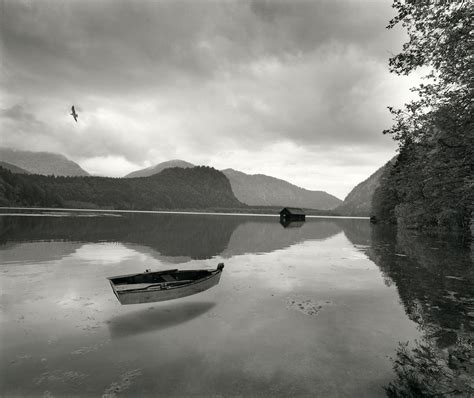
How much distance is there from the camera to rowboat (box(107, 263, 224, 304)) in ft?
40.4

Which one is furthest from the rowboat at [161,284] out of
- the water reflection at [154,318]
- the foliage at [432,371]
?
the foliage at [432,371]

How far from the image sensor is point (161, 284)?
1339cm

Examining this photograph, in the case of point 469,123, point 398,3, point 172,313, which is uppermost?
point 398,3

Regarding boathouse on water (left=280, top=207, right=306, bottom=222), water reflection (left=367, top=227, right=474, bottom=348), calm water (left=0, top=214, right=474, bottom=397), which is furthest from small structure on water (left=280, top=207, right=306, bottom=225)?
calm water (left=0, top=214, right=474, bottom=397)

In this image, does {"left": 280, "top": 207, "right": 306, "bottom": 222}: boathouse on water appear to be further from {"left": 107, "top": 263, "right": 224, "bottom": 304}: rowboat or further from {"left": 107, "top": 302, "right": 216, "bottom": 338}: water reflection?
{"left": 107, "top": 302, "right": 216, "bottom": 338}: water reflection

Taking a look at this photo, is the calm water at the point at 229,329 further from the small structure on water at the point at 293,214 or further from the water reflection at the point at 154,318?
the small structure on water at the point at 293,214

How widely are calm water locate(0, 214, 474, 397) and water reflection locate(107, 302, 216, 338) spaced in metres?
0.07

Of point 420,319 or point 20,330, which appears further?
point 420,319

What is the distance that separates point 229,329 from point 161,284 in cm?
383

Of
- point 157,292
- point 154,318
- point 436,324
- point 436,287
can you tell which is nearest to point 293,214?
point 436,287

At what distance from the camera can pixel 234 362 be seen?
8.91 meters

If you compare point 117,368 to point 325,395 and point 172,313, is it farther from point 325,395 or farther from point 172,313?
point 325,395

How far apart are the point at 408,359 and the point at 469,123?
32.8 feet

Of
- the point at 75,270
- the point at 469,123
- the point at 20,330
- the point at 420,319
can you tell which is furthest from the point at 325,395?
the point at 75,270
